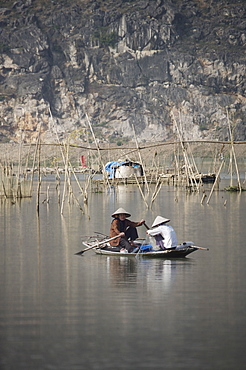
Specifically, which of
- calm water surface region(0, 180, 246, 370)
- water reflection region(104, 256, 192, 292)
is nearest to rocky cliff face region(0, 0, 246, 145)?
calm water surface region(0, 180, 246, 370)

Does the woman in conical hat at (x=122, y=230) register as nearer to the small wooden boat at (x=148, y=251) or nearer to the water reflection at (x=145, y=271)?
the small wooden boat at (x=148, y=251)

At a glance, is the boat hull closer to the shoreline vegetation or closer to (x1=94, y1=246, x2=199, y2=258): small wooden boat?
(x1=94, y1=246, x2=199, y2=258): small wooden boat

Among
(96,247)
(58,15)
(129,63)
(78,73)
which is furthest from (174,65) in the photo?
(96,247)

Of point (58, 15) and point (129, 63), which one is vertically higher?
point (58, 15)

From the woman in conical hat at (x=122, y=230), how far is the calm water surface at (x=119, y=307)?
302mm

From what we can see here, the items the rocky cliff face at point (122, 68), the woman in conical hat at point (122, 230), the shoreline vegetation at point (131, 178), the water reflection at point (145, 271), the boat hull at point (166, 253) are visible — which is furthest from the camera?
the rocky cliff face at point (122, 68)

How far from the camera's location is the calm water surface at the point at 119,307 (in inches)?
283

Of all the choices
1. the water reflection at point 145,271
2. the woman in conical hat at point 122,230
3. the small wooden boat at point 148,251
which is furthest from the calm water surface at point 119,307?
the woman in conical hat at point 122,230

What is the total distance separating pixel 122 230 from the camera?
44.4 feet

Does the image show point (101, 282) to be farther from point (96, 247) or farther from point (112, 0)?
point (112, 0)

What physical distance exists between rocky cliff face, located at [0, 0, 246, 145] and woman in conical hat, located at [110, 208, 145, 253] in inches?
3965

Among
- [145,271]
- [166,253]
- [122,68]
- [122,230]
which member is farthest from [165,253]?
[122,68]

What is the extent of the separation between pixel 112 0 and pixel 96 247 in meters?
138

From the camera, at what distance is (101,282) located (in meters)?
10.9
